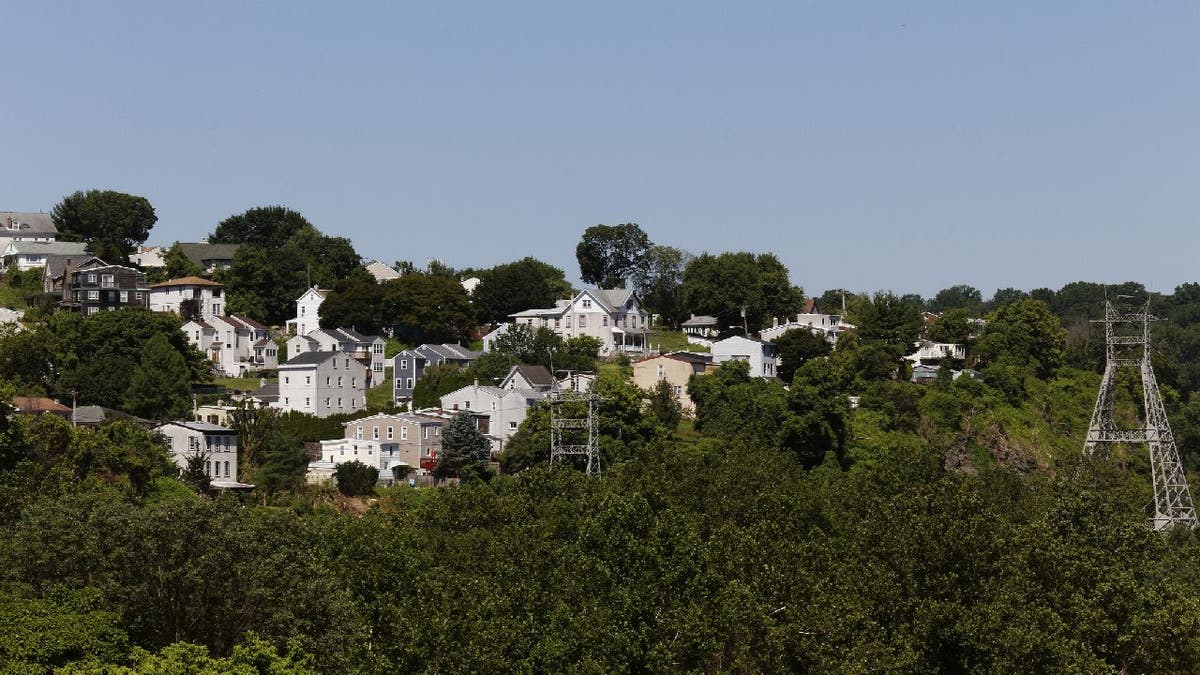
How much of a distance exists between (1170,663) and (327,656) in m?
19.9

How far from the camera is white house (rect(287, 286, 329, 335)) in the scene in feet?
334

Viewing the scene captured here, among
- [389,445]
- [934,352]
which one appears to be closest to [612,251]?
[934,352]

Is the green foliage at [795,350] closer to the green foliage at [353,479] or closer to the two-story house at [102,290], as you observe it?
the green foliage at [353,479]

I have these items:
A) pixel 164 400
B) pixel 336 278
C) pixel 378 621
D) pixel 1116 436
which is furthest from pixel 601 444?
pixel 336 278

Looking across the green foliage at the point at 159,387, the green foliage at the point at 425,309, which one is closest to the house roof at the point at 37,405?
the green foliage at the point at 159,387

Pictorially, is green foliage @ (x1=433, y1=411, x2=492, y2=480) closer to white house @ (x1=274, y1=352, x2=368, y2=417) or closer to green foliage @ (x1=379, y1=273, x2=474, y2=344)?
white house @ (x1=274, y1=352, x2=368, y2=417)

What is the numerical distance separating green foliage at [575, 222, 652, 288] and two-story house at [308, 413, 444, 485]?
51107 mm

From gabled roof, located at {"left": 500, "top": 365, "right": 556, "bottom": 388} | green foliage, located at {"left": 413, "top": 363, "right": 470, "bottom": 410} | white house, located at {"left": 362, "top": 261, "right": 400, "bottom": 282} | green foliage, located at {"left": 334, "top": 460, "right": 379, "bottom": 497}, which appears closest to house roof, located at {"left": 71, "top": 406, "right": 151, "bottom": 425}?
green foliage, located at {"left": 334, "top": 460, "right": 379, "bottom": 497}

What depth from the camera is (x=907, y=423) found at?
8469 centimetres

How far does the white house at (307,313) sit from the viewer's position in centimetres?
10194

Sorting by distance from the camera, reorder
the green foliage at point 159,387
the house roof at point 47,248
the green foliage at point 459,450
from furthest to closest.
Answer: the house roof at point 47,248 → the green foliage at point 159,387 → the green foliage at point 459,450

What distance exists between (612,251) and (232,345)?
40.5 metres

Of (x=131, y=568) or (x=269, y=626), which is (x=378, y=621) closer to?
(x=269, y=626)

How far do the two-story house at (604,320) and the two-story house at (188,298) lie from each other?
1976 centimetres
